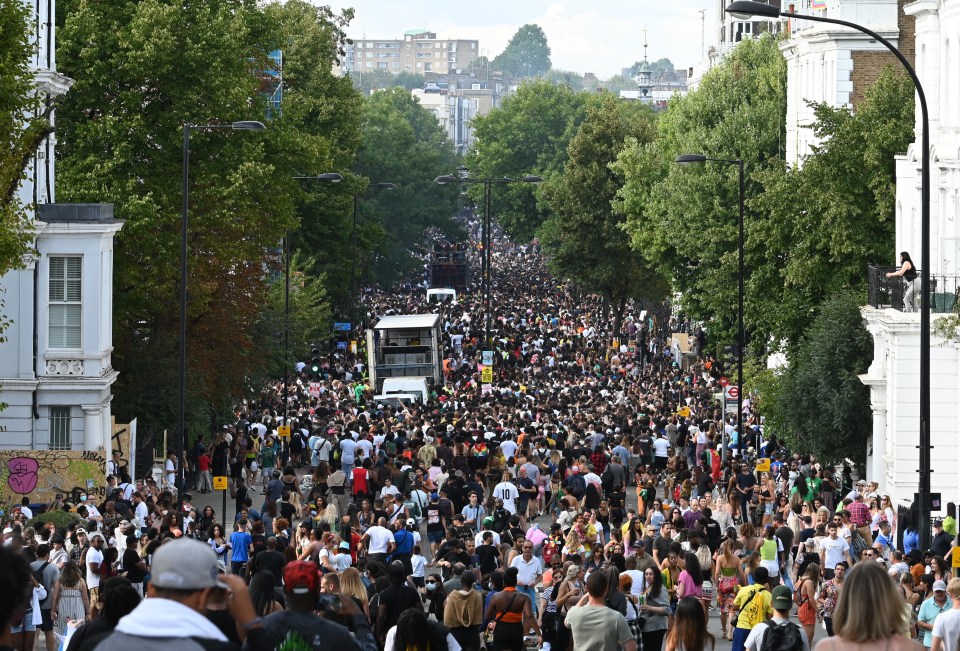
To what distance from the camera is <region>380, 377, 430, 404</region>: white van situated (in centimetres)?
5256

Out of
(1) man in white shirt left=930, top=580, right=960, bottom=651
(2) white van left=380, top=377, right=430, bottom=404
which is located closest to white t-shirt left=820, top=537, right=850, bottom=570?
(1) man in white shirt left=930, top=580, right=960, bottom=651

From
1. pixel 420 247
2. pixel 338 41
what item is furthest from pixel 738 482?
pixel 420 247

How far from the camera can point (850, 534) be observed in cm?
2484

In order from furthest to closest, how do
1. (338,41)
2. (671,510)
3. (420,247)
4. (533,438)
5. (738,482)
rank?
(420,247) → (338,41) → (533,438) → (738,482) → (671,510)

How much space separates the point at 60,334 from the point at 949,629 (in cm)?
2365

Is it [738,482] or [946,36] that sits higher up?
[946,36]

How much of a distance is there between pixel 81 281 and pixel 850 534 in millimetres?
16059

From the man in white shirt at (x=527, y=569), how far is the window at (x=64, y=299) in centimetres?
1623

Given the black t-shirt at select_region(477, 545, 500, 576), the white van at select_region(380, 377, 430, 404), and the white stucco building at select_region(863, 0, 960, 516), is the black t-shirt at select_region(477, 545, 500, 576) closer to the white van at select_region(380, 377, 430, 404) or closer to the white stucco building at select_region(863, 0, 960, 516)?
the white stucco building at select_region(863, 0, 960, 516)

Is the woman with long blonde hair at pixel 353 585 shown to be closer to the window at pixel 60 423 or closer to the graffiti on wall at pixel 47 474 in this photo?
the graffiti on wall at pixel 47 474

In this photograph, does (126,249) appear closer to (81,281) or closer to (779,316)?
(81,281)

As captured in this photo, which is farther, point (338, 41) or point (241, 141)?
point (338, 41)

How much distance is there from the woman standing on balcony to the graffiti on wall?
44.8ft

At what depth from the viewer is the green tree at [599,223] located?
263 feet
